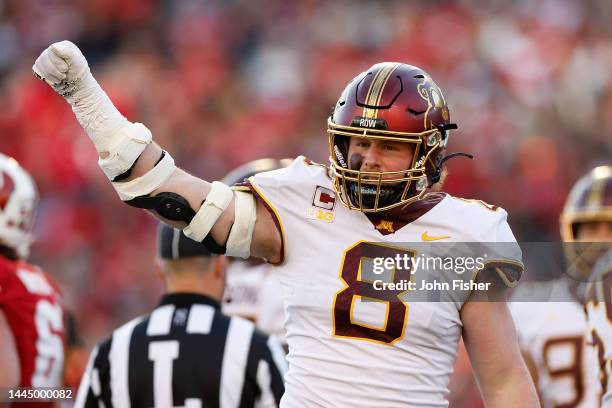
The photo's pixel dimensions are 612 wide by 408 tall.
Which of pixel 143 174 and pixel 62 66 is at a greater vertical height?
pixel 62 66

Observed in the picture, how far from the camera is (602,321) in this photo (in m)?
3.79

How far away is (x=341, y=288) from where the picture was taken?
2.99 m

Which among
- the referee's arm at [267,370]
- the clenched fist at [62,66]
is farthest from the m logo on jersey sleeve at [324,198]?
the referee's arm at [267,370]

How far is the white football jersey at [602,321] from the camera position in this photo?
3.76m

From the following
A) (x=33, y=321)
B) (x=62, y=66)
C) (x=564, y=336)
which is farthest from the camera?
(x=33, y=321)

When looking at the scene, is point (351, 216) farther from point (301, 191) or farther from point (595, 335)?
point (595, 335)

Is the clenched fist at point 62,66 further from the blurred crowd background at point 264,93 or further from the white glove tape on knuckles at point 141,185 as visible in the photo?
the blurred crowd background at point 264,93

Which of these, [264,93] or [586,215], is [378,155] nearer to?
[586,215]

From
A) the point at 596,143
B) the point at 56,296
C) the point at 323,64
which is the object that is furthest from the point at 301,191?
the point at 323,64

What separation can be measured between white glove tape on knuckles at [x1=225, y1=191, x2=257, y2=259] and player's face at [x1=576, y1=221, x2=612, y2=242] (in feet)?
6.39

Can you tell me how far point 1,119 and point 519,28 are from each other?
18.3 ft

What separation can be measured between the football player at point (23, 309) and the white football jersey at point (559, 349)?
183 cm

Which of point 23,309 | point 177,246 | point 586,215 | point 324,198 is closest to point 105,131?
point 324,198

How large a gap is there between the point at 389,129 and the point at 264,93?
8.99 meters
